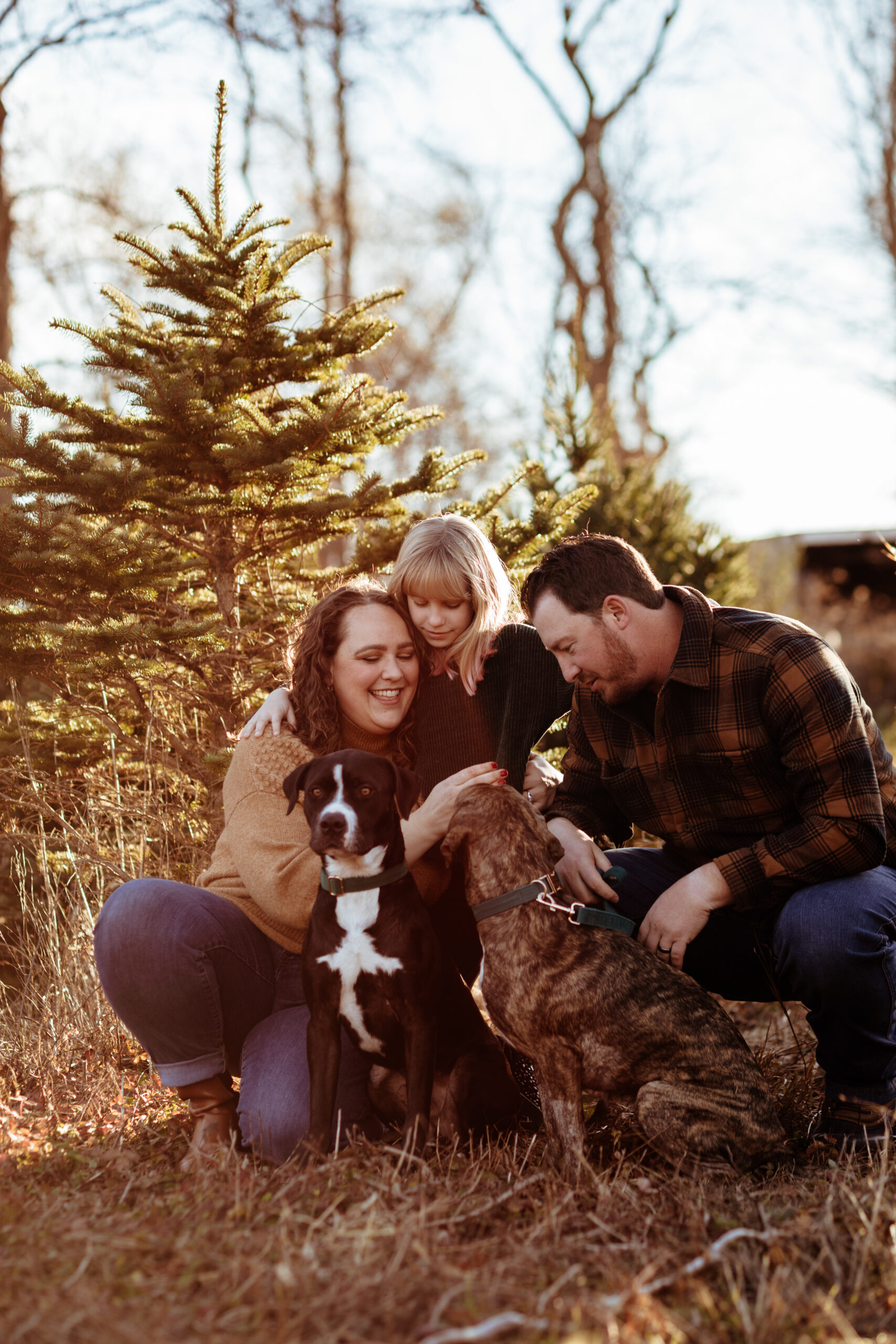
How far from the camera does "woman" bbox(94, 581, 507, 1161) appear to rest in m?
3.47

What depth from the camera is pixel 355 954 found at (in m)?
3.25

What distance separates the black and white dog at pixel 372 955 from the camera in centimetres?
322

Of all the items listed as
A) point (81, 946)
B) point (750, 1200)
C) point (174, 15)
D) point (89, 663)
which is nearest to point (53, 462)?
point (89, 663)

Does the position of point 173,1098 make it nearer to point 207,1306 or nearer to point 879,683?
point 207,1306

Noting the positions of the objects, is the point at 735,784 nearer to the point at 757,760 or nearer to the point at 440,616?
the point at 757,760

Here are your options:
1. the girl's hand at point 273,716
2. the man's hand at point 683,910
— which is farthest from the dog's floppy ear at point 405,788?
the man's hand at point 683,910

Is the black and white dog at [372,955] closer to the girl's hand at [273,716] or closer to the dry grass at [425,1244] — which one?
the dry grass at [425,1244]

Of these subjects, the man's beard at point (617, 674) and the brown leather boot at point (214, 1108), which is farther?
the man's beard at point (617, 674)

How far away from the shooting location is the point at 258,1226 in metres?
2.55

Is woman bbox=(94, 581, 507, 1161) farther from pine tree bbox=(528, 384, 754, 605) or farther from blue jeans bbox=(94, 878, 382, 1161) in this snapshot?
pine tree bbox=(528, 384, 754, 605)

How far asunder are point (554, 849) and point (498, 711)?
75cm

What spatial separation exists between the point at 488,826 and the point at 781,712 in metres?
1.10

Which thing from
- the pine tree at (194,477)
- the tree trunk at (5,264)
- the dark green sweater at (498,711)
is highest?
the tree trunk at (5,264)

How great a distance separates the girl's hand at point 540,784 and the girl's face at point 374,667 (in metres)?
0.68
